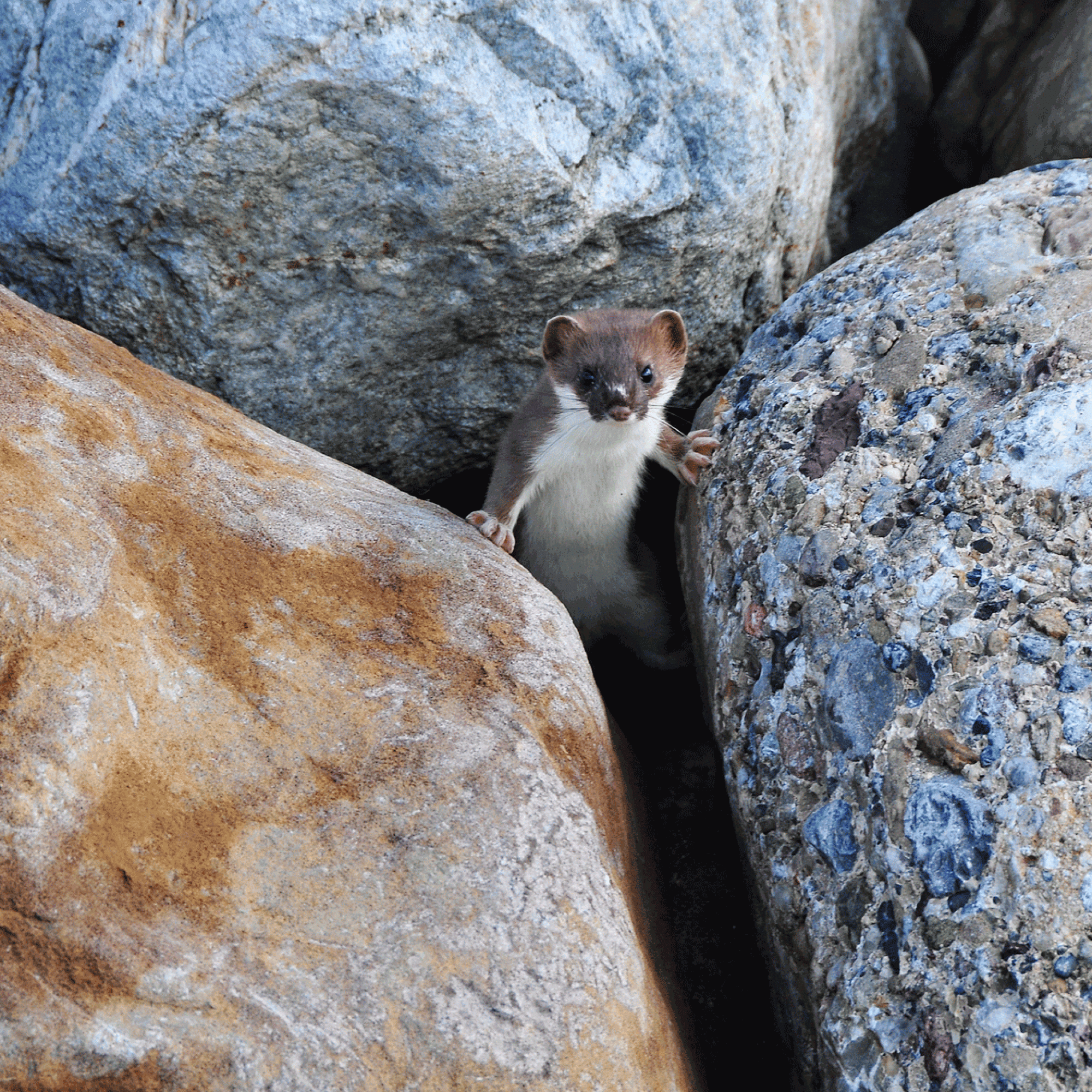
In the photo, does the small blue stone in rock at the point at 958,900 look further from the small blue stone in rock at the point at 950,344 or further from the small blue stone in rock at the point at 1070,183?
the small blue stone in rock at the point at 1070,183

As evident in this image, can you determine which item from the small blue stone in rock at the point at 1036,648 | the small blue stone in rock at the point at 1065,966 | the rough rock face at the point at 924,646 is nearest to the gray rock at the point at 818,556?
the rough rock face at the point at 924,646

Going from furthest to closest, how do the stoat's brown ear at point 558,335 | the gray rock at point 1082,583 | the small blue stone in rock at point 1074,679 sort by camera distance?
the stoat's brown ear at point 558,335, the gray rock at point 1082,583, the small blue stone in rock at point 1074,679

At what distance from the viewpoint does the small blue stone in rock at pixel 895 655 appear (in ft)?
7.27

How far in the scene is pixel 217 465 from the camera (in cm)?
261

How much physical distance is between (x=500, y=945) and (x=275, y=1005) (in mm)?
431

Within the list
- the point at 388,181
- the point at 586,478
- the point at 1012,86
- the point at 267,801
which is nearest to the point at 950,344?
the point at 586,478

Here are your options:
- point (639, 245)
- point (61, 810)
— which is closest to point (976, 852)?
point (61, 810)

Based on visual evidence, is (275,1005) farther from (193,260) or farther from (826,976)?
(193,260)

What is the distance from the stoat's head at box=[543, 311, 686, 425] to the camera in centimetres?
339

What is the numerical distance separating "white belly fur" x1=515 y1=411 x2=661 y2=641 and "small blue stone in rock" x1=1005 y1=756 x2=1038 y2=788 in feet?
6.00

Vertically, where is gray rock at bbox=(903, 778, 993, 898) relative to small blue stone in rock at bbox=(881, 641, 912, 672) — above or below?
below

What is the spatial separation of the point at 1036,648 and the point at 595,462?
195 centimetres

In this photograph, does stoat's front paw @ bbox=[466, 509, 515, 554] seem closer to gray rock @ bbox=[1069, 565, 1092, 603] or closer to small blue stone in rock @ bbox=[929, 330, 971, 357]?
small blue stone in rock @ bbox=[929, 330, 971, 357]

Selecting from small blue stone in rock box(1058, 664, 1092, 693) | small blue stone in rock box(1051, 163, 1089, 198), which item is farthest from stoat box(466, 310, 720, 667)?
small blue stone in rock box(1058, 664, 1092, 693)
